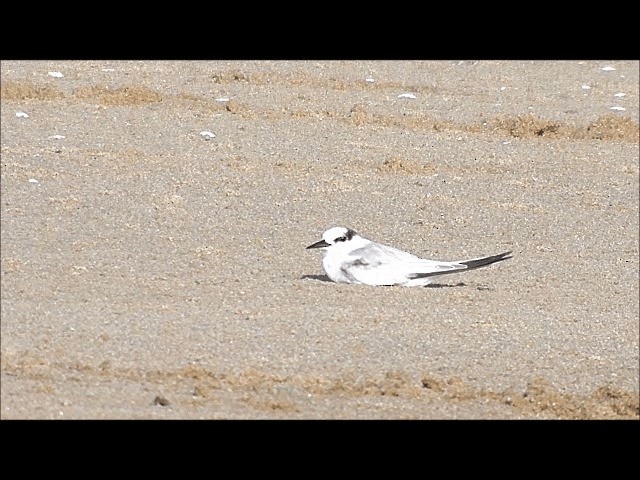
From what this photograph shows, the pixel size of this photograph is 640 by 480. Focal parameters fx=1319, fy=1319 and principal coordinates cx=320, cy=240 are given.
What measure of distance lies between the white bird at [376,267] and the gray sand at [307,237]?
0.10 metres

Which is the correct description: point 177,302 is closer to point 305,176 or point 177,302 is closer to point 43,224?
point 43,224

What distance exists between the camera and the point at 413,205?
8570mm

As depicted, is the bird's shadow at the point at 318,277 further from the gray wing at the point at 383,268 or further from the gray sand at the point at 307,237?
the gray wing at the point at 383,268

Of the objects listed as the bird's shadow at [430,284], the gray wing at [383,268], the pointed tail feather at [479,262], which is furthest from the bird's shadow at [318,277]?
the pointed tail feather at [479,262]

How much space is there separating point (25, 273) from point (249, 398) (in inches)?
77.9

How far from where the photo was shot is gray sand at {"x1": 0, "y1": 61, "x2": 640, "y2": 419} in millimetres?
4820

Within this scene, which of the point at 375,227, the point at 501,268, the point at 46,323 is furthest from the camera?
the point at 375,227

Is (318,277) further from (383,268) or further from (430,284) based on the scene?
(430,284)

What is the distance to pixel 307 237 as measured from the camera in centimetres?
765

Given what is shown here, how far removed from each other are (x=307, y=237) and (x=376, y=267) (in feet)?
4.25

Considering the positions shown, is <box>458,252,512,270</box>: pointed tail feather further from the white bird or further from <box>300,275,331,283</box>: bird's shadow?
<box>300,275,331,283</box>: bird's shadow

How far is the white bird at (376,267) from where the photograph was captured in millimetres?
6406

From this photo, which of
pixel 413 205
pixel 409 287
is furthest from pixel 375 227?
Answer: pixel 409 287

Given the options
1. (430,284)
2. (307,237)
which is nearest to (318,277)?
(430,284)
